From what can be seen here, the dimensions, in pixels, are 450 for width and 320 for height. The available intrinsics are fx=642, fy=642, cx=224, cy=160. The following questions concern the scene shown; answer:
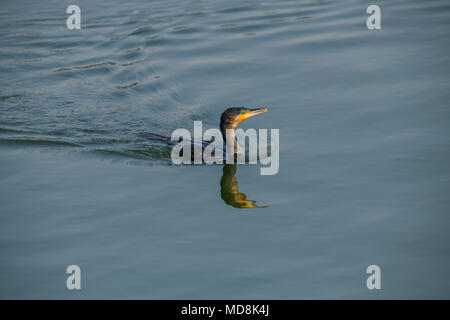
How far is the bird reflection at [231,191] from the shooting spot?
8656 millimetres

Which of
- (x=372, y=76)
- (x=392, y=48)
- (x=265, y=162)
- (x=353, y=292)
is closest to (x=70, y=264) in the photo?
(x=353, y=292)

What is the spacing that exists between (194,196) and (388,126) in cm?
354

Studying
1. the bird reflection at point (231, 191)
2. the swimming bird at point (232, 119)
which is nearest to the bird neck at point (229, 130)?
the swimming bird at point (232, 119)

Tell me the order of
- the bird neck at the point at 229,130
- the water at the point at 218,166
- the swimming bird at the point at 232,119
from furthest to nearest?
the bird neck at the point at 229,130, the swimming bird at the point at 232,119, the water at the point at 218,166

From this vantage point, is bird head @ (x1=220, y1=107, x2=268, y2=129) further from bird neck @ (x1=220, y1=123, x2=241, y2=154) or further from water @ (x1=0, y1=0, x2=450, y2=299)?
water @ (x1=0, y1=0, x2=450, y2=299)

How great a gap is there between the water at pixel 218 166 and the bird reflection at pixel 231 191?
0.10 m

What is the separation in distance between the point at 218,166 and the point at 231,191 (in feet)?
3.70

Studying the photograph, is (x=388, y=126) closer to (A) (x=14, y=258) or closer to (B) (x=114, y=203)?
(B) (x=114, y=203)

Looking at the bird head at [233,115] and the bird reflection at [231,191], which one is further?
the bird head at [233,115]

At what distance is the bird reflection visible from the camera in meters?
8.66

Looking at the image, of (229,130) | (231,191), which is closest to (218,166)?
(229,130)

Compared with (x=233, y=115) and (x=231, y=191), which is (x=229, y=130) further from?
(x=231, y=191)

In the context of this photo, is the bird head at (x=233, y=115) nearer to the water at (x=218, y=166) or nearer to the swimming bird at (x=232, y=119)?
the swimming bird at (x=232, y=119)

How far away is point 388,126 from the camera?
10.3 meters
